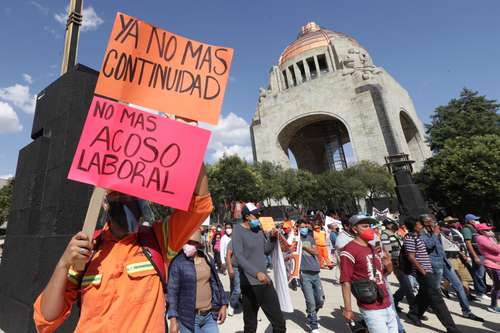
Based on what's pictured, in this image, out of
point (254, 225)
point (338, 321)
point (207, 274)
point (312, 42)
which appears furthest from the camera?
point (312, 42)

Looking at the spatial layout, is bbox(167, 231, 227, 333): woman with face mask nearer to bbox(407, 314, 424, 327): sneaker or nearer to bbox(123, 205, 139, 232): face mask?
bbox(123, 205, 139, 232): face mask

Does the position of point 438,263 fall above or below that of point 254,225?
below

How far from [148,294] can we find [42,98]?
400 centimetres

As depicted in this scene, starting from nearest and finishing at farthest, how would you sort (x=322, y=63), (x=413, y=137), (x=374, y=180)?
(x=374, y=180) < (x=413, y=137) < (x=322, y=63)

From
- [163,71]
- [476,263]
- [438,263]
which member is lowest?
[476,263]

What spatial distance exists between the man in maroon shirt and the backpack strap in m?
2.18

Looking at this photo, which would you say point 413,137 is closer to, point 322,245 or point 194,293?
point 322,245

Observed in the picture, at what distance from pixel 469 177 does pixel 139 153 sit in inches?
957

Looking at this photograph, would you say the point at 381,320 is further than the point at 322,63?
No

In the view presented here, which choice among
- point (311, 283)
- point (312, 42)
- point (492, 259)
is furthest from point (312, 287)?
point (312, 42)

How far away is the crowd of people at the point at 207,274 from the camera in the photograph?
1.37 m

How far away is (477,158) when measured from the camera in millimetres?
19578

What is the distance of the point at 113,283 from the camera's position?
1400mm

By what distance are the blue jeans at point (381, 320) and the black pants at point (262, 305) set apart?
40.7 inches
